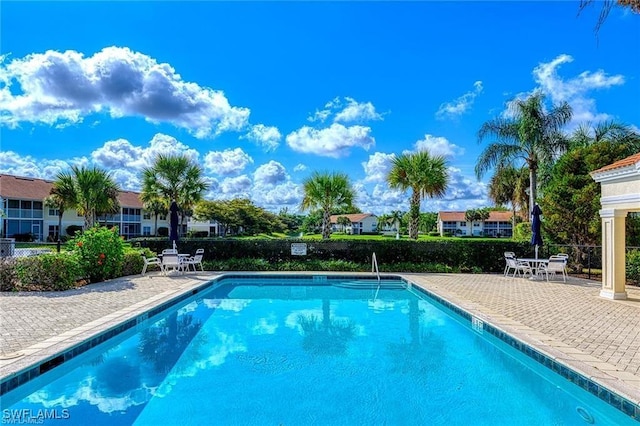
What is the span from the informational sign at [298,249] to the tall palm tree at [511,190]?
20394mm

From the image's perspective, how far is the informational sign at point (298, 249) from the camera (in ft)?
54.4

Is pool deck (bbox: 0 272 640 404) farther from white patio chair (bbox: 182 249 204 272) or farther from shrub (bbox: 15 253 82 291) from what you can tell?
white patio chair (bbox: 182 249 204 272)

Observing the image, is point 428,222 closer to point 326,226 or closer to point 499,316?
point 326,226

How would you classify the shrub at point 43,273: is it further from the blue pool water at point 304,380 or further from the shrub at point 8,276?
the blue pool water at point 304,380

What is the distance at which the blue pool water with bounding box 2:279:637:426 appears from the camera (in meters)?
4.23

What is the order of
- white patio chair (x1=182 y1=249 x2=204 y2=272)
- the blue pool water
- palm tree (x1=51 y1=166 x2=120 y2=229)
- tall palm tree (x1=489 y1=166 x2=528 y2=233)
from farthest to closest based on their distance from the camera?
tall palm tree (x1=489 y1=166 x2=528 y2=233), palm tree (x1=51 y1=166 x2=120 y2=229), white patio chair (x1=182 y1=249 x2=204 y2=272), the blue pool water

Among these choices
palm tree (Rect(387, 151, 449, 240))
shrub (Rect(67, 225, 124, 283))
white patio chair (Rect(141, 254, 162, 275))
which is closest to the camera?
shrub (Rect(67, 225, 124, 283))

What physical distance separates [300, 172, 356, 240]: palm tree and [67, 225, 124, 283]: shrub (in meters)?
9.26

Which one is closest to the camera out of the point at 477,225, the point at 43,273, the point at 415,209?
the point at 43,273

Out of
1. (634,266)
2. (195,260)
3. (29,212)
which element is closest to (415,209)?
(634,266)

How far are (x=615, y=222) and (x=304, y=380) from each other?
8.73 metres

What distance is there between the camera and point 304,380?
523 centimetres

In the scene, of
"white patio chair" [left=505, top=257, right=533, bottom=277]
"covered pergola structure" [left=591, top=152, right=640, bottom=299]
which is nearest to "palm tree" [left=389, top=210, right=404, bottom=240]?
"white patio chair" [left=505, top=257, right=533, bottom=277]

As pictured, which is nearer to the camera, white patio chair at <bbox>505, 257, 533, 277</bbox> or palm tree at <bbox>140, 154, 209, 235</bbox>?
white patio chair at <bbox>505, 257, 533, 277</bbox>
